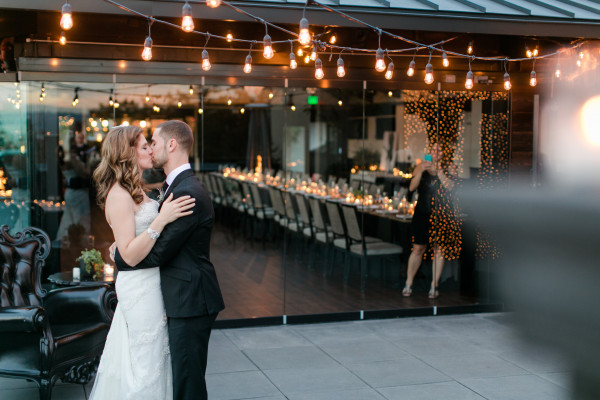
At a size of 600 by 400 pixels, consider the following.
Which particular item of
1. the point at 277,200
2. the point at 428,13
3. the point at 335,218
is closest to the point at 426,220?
the point at 335,218

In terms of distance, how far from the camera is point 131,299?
377 centimetres

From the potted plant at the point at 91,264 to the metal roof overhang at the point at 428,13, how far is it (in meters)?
2.24

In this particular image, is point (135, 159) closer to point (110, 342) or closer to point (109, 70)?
point (110, 342)

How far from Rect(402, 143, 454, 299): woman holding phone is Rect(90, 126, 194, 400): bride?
15.7 feet

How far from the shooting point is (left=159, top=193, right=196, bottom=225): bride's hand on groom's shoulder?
356cm

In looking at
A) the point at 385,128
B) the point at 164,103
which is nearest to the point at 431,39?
the point at 385,128

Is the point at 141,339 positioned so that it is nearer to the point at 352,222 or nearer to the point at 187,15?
the point at 187,15

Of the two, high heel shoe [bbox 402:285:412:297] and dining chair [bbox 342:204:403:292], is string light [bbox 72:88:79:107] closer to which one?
dining chair [bbox 342:204:403:292]

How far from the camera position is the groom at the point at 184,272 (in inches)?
142

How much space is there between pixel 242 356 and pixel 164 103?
2691 mm

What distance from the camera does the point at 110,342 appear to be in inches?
156

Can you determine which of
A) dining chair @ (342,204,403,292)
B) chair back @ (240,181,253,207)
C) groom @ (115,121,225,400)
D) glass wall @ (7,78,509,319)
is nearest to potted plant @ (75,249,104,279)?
glass wall @ (7,78,509,319)

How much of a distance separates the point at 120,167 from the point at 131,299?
71cm

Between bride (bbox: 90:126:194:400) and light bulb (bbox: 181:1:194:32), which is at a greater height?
light bulb (bbox: 181:1:194:32)
